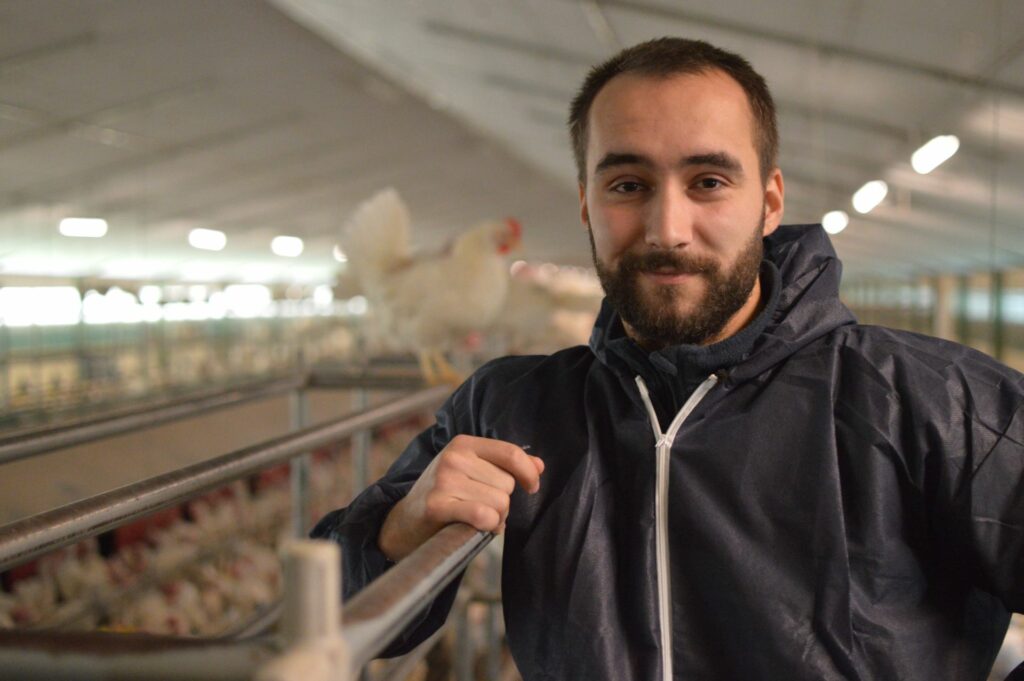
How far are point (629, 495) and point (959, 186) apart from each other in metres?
3.42

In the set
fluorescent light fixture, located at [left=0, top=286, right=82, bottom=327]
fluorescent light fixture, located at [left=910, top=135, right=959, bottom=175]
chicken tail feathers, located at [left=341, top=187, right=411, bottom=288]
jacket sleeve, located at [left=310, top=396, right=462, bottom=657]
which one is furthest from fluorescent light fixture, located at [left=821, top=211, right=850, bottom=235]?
jacket sleeve, located at [left=310, top=396, right=462, bottom=657]

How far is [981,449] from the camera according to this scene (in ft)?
2.26

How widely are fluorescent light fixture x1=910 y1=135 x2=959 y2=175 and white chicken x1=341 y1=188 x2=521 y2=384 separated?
2.04 metres

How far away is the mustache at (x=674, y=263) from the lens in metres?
0.78

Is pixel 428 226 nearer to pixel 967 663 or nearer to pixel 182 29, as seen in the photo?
pixel 182 29

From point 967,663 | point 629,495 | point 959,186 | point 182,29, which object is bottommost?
point 967,663

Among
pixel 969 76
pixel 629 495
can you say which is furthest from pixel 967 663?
pixel 969 76

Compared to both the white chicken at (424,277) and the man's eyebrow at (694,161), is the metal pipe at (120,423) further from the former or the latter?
the white chicken at (424,277)

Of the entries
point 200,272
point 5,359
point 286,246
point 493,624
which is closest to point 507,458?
point 493,624

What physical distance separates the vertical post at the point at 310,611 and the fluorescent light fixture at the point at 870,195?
172 inches

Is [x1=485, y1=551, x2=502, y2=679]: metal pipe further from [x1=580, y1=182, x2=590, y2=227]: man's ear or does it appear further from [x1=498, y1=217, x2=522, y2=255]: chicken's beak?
[x1=498, y1=217, x2=522, y2=255]: chicken's beak

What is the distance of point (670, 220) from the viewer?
2.51 ft

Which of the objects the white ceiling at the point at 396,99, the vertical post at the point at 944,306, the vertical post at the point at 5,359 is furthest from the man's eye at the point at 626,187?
the vertical post at the point at 944,306

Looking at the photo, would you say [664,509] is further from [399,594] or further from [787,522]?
[399,594]
